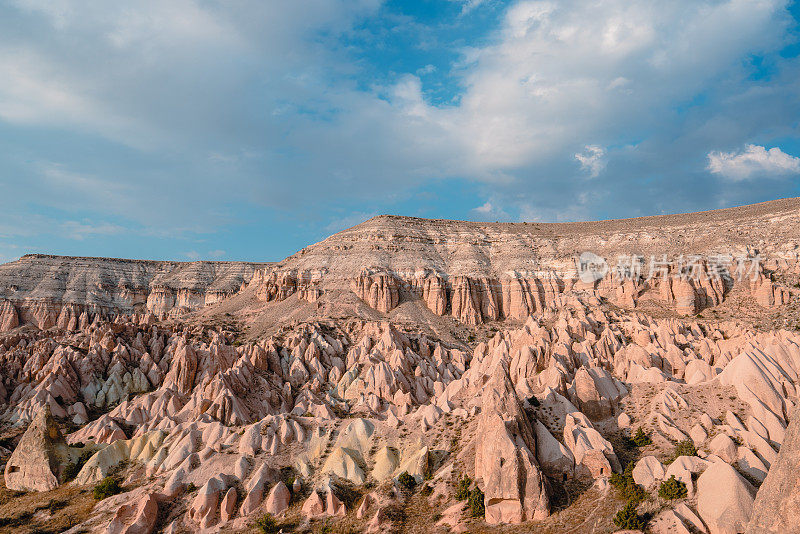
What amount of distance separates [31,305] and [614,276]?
6949 inches

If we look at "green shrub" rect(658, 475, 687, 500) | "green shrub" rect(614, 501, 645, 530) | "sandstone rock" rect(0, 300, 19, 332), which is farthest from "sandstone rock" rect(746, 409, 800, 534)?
"sandstone rock" rect(0, 300, 19, 332)

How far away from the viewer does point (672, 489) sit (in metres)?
29.7

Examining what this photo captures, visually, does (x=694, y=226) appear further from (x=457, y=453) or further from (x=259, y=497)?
(x=259, y=497)

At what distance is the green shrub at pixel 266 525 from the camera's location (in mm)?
35438

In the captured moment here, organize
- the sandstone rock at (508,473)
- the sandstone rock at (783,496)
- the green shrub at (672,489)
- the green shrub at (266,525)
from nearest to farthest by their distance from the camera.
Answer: the sandstone rock at (783,496) → the green shrub at (672,489) → the sandstone rock at (508,473) → the green shrub at (266,525)

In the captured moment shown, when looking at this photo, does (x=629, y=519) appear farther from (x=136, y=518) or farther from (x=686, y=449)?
(x=136, y=518)

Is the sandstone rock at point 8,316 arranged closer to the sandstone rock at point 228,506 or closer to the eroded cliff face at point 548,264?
the eroded cliff face at point 548,264

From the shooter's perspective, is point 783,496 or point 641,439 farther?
point 641,439

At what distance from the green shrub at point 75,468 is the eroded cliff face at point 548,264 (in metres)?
67.8

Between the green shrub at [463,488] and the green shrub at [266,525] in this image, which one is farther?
the green shrub at [266,525]

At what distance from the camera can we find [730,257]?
106 meters

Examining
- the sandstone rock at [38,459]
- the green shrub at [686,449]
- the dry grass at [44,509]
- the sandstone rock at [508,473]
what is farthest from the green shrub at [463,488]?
the sandstone rock at [38,459]

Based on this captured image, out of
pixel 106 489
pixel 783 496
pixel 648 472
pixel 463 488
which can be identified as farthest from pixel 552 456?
pixel 106 489

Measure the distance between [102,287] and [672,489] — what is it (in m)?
185
